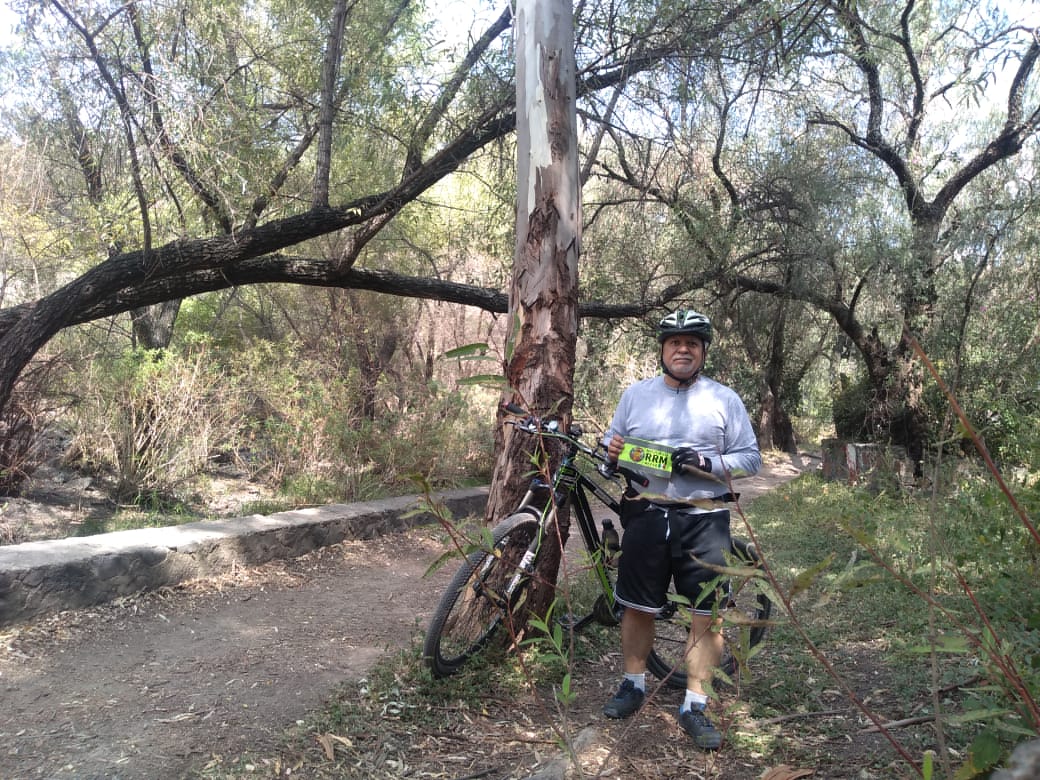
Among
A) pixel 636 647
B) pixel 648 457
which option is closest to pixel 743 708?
pixel 636 647

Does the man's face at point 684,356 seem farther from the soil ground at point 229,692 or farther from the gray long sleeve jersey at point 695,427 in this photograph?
the soil ground at point 229,692

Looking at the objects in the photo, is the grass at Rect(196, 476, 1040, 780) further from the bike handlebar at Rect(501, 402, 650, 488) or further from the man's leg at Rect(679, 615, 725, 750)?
the bike handlebar at Rect(501, 402, 650, 488)

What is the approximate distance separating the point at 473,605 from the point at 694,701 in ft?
3.82

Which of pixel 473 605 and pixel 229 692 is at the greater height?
pixel 473 605

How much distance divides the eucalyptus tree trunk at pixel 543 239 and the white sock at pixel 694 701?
42.2 inches

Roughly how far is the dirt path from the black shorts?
109 cm

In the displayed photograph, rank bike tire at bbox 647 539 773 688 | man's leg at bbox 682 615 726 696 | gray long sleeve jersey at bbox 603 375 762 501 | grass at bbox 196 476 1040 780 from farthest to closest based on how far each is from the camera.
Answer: gray long sleeve jersey at bbox 603 375 762 501 < man's leg at bbox 682 615 726 696 < bike tire at bbox 647 539 773 688 < grass at bbox 196 476 1040 780

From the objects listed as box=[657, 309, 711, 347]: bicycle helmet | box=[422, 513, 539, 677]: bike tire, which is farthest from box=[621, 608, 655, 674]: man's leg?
box=[657, 309, 711, 347]: bicycle helmet

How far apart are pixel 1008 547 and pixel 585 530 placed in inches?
120

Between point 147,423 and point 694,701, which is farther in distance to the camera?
point 147,423

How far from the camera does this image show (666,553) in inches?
136

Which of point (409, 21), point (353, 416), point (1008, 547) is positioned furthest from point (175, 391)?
point (1008, 547)

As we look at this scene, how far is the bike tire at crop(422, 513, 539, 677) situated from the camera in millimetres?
3527

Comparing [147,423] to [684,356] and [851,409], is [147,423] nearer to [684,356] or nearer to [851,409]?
[684,356]
